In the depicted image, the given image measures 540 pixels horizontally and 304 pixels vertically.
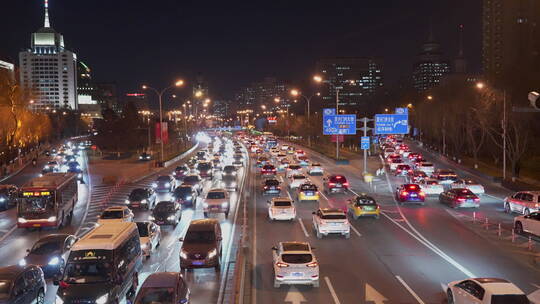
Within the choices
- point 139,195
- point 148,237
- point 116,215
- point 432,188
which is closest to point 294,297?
point 148,237

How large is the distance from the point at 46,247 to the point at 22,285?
5.71 meters

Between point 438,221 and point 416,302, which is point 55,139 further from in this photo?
point 416,302

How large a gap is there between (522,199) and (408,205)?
24.8ft

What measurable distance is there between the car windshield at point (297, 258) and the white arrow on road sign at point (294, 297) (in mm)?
929

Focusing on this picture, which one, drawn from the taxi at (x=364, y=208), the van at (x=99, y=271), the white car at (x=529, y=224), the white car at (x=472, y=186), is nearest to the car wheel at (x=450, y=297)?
the van at (x=99, y=271)

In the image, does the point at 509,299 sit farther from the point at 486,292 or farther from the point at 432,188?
the point at 432,188

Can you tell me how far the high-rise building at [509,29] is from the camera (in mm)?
167875

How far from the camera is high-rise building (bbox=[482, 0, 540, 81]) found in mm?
167875

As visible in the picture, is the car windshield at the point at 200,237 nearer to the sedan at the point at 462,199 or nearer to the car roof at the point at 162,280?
the car roof at the point at 162,280

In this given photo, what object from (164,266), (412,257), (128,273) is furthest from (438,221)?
(128,273)

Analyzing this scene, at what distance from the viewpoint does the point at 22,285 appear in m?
15.7

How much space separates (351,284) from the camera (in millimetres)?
18688

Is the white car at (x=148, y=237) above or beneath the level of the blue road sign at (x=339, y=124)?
beneath

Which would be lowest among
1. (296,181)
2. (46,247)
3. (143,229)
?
(296,181)
